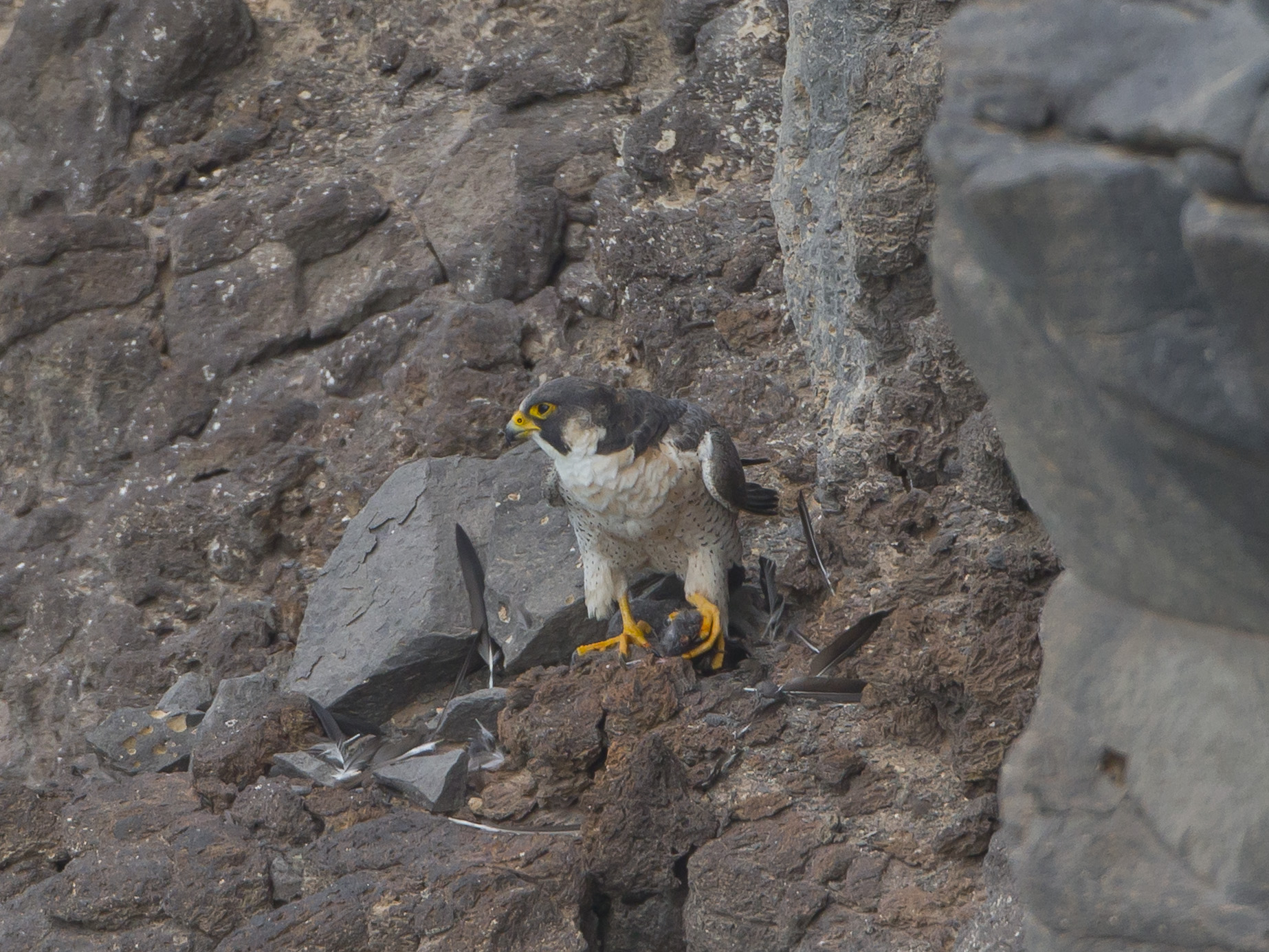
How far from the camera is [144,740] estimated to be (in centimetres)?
446

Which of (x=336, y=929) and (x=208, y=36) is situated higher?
(x=208, y=36)

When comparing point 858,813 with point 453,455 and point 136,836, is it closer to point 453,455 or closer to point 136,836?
point 136,836

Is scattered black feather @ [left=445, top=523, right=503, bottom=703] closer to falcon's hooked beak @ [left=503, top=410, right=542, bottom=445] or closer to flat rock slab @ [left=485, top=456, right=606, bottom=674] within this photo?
flat rock slab @ [left=485, top=456, right=606, bottom=674]

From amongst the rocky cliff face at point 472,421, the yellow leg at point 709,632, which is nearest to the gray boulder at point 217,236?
the rocky cliff face at point 472,421

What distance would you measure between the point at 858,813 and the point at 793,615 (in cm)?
101

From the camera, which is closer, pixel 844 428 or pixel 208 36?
pixel 844 428

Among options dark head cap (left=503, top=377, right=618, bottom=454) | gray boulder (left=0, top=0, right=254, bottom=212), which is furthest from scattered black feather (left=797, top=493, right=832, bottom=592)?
gray boulder (left=0, top=0, right=254, bottom=212)

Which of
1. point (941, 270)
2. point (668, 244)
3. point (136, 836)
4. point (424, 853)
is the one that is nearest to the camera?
point (941, 270)

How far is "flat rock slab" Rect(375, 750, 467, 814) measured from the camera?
3635 millimetres

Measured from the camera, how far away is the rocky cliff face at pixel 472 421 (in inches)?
127

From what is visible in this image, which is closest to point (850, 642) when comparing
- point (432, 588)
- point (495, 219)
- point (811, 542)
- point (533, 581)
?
point (811, 542)

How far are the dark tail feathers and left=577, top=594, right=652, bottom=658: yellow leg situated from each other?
0.48 m

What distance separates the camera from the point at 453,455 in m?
5.12

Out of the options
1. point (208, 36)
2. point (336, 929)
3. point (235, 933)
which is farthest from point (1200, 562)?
point (208, 36)
